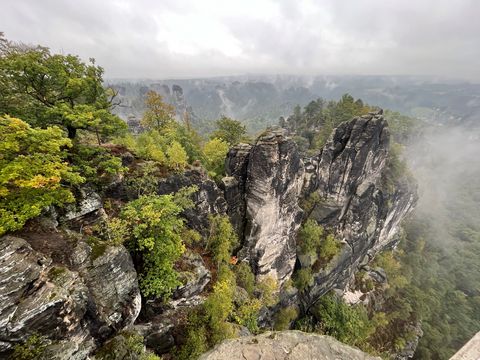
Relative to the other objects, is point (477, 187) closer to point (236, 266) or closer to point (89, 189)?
point (236, 266)

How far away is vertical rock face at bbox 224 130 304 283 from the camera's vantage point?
100ft

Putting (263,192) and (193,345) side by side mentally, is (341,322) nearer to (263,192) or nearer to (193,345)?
(263,192)

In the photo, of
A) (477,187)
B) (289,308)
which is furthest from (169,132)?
(477,187)

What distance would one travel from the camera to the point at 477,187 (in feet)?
431

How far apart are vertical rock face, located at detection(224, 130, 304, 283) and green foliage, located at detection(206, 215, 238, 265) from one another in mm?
4472

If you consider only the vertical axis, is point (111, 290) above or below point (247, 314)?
above

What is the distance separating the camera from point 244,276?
30500mm

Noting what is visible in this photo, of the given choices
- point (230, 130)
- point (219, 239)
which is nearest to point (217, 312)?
point (219, 239)

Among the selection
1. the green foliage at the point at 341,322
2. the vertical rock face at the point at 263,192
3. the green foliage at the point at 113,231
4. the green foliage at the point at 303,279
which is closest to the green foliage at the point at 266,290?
the vertical rock face at the point at 263,192

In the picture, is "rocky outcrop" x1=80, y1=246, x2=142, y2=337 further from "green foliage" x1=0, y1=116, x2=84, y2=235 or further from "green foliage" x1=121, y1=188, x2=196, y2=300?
"green foliage" x1=0, y1=116, x2=84, y2=235

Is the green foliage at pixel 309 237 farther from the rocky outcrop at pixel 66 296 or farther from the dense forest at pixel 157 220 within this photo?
the rocky outcrop at pixel 66 296

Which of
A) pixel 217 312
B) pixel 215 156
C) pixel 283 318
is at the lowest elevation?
pixel 283 318

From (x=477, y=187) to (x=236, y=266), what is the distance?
167598 millimetres

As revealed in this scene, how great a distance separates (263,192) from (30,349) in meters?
25.0
